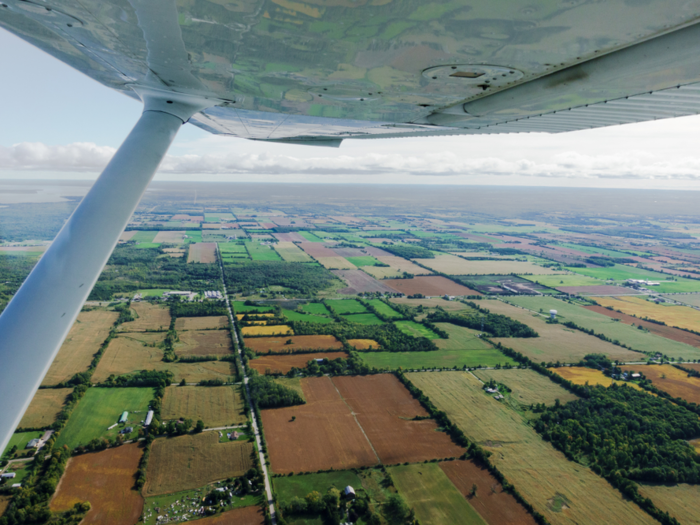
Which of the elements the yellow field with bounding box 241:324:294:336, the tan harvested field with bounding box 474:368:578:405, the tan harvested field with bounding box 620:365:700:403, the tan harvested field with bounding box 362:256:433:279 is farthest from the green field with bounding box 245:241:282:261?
the tan harvested field with bounding box 620:365:700:403

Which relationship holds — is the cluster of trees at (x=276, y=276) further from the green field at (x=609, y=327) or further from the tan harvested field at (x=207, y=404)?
the tan harvested field at (x=207, y=404)

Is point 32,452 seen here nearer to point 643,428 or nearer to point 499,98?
point 499,98

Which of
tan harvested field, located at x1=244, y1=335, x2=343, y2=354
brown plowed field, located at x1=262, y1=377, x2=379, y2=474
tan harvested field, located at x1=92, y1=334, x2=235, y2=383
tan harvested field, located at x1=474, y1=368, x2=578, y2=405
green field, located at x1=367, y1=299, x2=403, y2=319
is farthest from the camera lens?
green field, located at x1=367, y1=299, x2=403, y2=319

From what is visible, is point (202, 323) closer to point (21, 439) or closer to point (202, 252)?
point (21, 439)

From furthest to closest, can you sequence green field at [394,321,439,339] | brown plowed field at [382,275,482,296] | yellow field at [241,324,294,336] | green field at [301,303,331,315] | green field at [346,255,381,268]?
green field at [346,255,381,268] < brown plowed field at [382,275,482,296] < green field at [301,303,331,315] < green field at [394,321,439,339] < yellow field at [241,324,294,336]

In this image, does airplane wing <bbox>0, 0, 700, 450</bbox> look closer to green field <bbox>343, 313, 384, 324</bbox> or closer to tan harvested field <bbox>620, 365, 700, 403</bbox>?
tan harvested field <bbox>620, 365, 700, 403</bbox>

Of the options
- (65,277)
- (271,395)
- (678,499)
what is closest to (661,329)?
(678,499)
